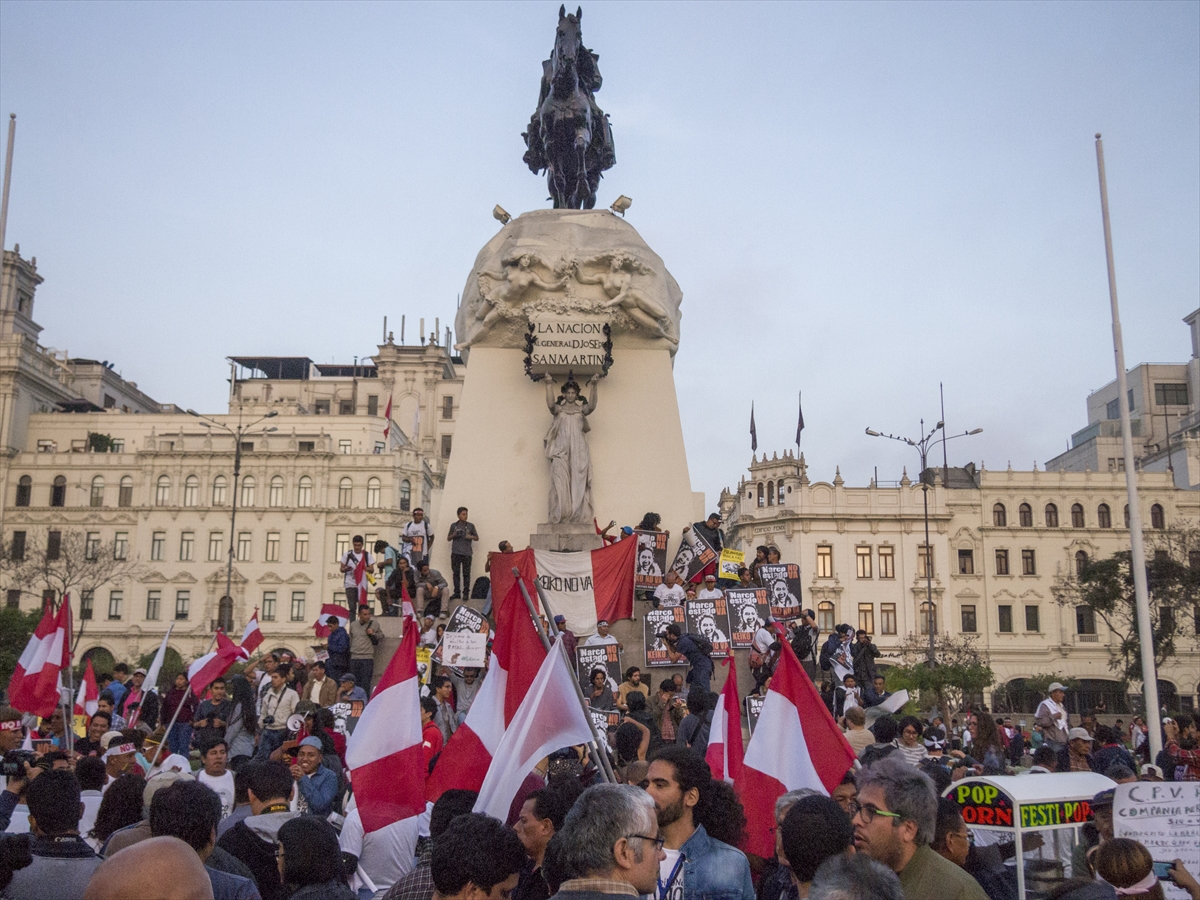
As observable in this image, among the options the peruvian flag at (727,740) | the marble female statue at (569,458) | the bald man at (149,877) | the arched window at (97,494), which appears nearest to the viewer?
the bald man at (149,877)

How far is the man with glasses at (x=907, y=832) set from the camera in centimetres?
450

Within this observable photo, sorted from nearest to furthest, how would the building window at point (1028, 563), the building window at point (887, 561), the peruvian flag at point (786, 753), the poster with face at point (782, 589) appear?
the peruvian flag at point (786, 753) → the poster with face at point (782, 589) → the building window at point (887, 561) → the building window at point (1028, 563)

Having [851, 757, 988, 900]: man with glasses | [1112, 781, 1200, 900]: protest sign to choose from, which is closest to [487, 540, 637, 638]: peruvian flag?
[1112, 781, 1200, 900]: protest sign

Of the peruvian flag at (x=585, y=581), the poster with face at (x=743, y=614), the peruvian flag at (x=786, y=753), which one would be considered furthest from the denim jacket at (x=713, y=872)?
the peruvian flag at (x=585, y=581)

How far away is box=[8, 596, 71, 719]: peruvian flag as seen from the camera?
38.5 feet

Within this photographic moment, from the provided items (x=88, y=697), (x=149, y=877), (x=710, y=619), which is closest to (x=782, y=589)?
(x=710, y=619)

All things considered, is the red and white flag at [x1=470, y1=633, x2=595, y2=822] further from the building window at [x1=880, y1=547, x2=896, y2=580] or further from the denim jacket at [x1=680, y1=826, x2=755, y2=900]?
the building window at [x1=880, y1=547, x2=896, y2=580]

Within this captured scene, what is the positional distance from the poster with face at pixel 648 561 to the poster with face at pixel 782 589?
1.53 metres

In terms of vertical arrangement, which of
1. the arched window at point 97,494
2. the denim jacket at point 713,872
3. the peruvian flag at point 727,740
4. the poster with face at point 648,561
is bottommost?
the denim jacket at point 713,872

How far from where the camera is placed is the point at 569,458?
58.9 feet

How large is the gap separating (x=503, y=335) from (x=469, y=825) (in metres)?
15.2

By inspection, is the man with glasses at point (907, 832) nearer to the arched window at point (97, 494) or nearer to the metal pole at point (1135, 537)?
the metal pole at point (1135, 537)

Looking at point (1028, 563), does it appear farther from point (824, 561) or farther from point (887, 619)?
point (824, 561)

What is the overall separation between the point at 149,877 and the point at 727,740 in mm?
4375
